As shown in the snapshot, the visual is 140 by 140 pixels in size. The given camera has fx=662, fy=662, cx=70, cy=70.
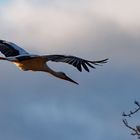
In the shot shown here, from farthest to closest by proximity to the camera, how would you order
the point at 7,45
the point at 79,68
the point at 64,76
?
the point at 7,45, the point at 64,76, the point at 79,68

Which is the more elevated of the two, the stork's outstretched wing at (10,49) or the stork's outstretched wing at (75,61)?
the stork's outstretched wing at (10,49)

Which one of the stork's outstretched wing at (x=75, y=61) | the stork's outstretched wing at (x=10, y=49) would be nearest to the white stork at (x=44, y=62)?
the stork's outstretched wing at (x=75, y=61)

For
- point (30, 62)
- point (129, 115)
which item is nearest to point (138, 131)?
point (129, 115)

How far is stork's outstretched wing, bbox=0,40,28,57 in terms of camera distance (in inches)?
430

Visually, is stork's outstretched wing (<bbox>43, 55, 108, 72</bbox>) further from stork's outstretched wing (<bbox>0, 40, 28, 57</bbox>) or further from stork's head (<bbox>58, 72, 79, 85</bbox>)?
stork's outstretched wing (<bbox>0, 40, 28, 57</bbox>)

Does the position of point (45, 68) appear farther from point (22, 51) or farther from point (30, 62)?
point (22, 51)

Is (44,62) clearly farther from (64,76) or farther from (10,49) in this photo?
(10,49)

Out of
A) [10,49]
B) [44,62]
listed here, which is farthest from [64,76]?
[10,49]

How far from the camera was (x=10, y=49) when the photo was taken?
11391mm

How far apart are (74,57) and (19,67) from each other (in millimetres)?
812

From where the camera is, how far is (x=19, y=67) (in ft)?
31.2

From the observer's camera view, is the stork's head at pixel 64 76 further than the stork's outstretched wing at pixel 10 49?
No

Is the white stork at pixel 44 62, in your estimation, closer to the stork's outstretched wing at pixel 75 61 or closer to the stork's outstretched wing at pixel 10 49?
the stork's outstretched wing at pixel 75 61

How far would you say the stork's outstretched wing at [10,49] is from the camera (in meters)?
10.9
